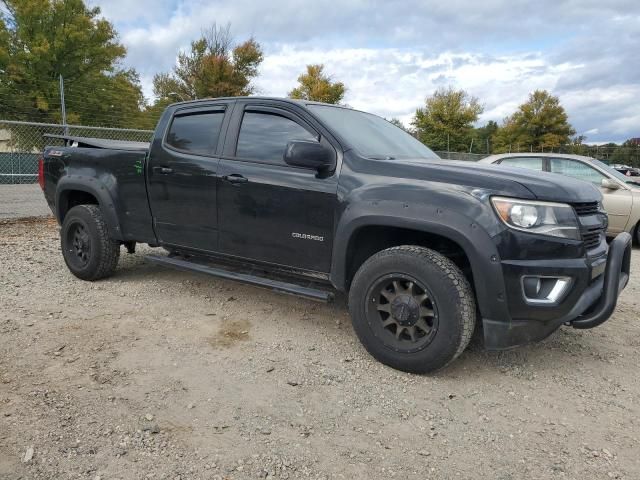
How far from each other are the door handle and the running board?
0.74 metres

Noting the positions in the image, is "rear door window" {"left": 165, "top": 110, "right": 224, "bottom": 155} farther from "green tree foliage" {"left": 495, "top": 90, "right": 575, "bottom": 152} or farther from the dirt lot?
"green tree foliage" {"left": 495, "top": 90, "right": 575, "bottom": 152}

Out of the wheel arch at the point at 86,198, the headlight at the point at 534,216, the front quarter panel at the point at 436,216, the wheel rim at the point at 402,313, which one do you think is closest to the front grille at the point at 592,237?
the headlight at the point at 534,216

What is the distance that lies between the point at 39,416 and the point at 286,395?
1.31m

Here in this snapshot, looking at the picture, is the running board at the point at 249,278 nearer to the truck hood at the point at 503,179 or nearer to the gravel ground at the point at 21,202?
the truck hood at the point at 503,179

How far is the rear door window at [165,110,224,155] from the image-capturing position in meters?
4.22

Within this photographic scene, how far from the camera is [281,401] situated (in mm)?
2896

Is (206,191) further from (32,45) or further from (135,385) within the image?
(32,45)

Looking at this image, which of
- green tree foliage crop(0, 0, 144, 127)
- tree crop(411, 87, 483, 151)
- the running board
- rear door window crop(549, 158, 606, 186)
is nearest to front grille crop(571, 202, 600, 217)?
the running board

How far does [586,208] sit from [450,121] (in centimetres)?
4230

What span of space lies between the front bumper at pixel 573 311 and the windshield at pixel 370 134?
141 cm

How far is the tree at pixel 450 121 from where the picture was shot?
43.0 m

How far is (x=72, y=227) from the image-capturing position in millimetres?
5129

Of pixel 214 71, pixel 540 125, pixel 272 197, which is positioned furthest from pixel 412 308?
pixel 540 125

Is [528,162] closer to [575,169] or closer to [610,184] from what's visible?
[575,169]
